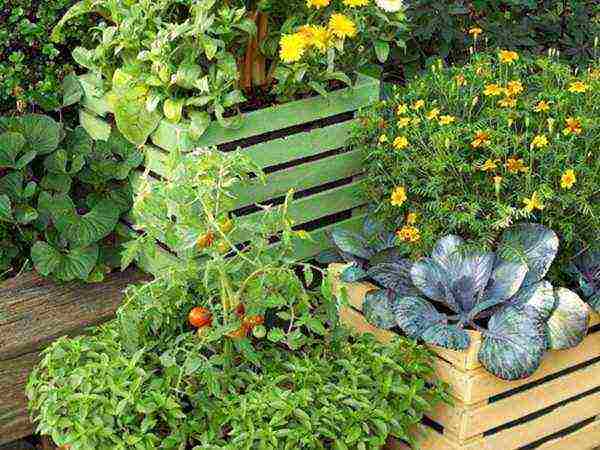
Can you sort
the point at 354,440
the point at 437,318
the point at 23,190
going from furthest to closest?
the point at 23,190
the point at 437,318
the point at 354,440

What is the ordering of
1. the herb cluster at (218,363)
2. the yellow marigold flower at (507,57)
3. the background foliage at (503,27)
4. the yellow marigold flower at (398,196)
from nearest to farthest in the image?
1. the herb cluster at (218,363)
2. the yellow marigold flower at (398,196)
3. the yellow marigold flower at (507,57)
4. the background foliage at (503,27)

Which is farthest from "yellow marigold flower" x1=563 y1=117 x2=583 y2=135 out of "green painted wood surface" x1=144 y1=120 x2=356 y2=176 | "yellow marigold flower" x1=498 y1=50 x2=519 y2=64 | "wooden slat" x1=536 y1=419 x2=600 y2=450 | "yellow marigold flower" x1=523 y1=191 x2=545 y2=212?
"wooden slat" x1=536 y1=419 x2=600 y2=450

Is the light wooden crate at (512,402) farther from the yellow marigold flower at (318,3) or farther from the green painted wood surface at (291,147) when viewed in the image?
the yellow marigold flower at (318,3)

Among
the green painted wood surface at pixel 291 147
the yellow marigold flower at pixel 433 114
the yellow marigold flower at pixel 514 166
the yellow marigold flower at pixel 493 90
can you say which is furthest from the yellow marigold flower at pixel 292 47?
the yellow marigold flower at pixel 514 166

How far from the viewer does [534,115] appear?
2.98 metres

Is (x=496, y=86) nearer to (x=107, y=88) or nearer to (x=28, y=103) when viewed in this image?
(x=107, y=88)

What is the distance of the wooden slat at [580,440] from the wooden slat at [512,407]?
146mm

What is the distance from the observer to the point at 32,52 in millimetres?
3471

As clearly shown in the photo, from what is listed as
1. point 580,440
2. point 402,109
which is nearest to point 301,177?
point 402,109

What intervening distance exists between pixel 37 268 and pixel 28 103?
1.99ft

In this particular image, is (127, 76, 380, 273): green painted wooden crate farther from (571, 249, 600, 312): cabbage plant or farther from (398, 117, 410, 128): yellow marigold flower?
(571, 249, 600, 312): cabbage plant

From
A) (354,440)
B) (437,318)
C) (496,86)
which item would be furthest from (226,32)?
(354,440)

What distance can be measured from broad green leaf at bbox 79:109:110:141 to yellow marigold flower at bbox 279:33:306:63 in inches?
25.5

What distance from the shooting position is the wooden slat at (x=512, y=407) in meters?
2.75
